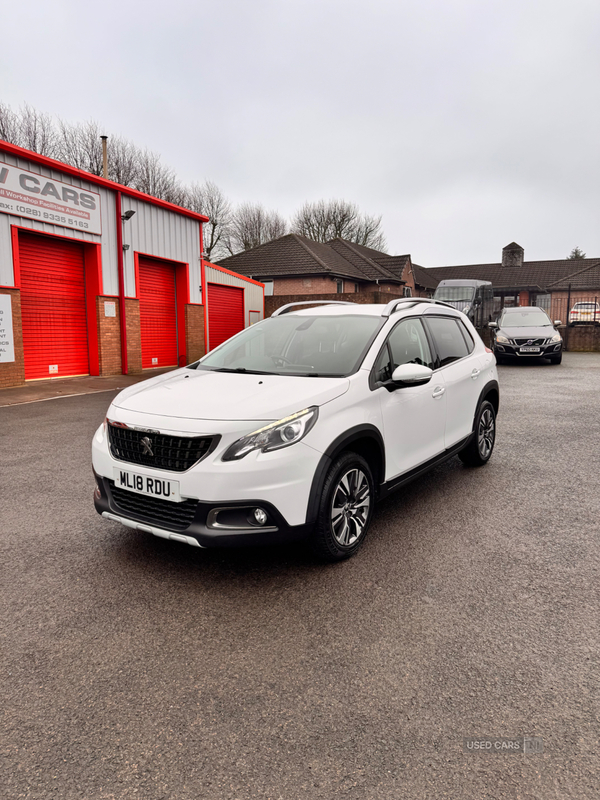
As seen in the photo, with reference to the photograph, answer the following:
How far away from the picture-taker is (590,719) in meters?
2.19

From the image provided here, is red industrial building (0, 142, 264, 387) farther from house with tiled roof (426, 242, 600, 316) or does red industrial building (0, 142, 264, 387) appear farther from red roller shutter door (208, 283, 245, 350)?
house with tiled roof (426, 242, 600, 316)

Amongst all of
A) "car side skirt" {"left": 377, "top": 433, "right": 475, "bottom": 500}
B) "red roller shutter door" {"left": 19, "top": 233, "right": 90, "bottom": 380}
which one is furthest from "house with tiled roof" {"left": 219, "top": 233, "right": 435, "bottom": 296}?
"car side skirt" {"left": 377, "top": 433, "right": 475, "bottom": 500}

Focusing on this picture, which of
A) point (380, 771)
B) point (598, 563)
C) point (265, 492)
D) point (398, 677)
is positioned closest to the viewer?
point (380, 771)

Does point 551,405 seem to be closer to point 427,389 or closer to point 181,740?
point 427,389

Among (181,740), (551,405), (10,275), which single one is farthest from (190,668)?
(10,275)

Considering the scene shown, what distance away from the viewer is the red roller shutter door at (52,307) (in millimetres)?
13602

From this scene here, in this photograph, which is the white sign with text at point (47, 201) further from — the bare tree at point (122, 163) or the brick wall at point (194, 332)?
the bare tree at point (122, 163)

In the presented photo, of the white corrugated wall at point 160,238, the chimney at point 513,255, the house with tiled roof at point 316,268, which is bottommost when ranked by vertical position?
the white corrugated wall at point 160,238

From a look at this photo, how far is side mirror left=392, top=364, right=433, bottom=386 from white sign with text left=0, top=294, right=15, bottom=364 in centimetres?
1129

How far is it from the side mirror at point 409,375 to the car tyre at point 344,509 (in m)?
0.65

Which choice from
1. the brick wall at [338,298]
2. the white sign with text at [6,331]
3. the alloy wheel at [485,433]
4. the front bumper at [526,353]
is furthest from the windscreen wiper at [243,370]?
the brick wall at [338,298]

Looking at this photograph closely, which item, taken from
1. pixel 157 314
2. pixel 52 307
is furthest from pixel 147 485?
pixel 157 314

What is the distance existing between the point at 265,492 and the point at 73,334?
13.4 m

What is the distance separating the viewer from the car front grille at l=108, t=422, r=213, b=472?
3.11 meters
